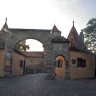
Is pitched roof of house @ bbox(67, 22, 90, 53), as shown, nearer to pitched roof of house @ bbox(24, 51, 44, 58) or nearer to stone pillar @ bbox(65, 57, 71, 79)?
stone pillar @ bbox(65, 57, 71, 79)

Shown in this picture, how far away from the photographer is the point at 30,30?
24719 mm

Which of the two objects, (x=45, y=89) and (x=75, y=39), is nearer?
(x=45, y=89)

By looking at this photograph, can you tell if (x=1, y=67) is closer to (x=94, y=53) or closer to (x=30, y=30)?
(x=30, y=30)

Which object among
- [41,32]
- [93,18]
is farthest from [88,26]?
[41,32]

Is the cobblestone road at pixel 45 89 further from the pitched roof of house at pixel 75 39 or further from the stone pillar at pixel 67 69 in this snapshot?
the pitched roof of house at pixel 75 39

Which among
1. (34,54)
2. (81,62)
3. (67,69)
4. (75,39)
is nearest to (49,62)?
(67,69)

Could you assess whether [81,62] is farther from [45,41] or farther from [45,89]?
[45,89]

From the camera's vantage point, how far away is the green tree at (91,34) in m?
30.8

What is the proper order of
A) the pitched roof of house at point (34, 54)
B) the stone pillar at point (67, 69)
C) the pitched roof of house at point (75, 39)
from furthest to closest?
the pitched roof of house at point (34, 54)
the pitched roof of house at point (75, 39)
the stone pillar at point (67, 69)

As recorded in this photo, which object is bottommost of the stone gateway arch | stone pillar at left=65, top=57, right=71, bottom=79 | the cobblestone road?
the cobblestone road

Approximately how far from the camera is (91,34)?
1224 inches

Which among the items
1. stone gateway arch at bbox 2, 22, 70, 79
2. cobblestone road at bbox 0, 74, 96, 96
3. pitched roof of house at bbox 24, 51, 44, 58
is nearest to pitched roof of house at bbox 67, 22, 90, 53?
stone gateway arch at bbox 2, 22, 70, 79

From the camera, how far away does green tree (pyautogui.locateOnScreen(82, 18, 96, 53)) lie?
3083 cm

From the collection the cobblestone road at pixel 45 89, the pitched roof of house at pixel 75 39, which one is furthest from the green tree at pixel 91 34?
the cobblestone road at pixel 45 89
